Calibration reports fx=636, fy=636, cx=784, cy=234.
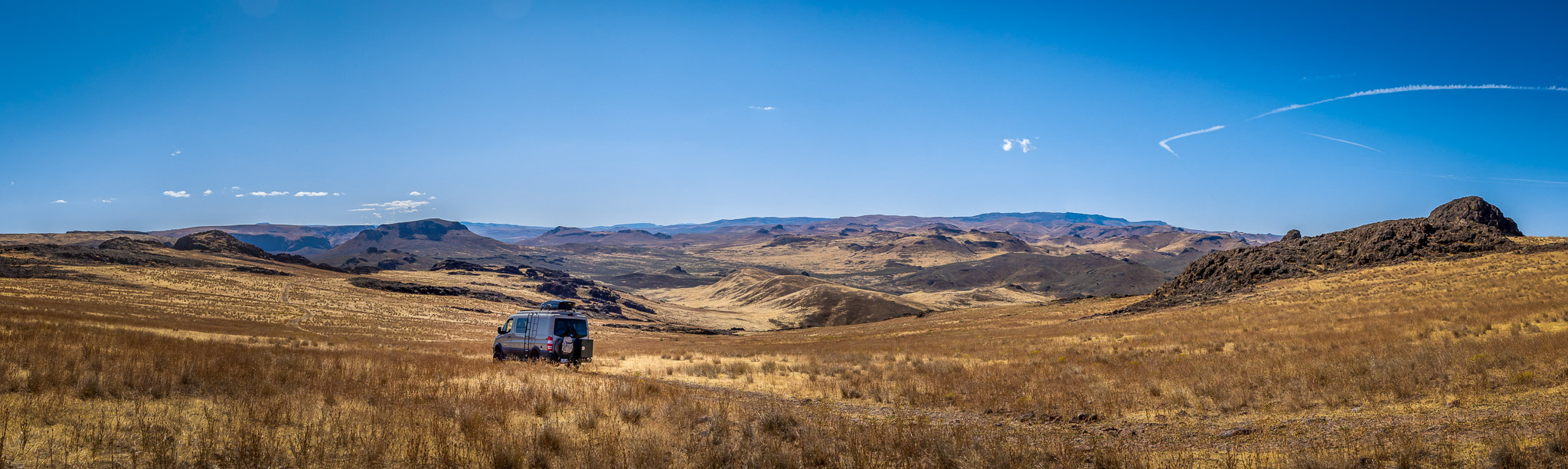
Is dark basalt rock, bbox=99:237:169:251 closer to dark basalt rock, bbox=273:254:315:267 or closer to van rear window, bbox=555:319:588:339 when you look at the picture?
dark basalt rock, bbox=273:254:315:267

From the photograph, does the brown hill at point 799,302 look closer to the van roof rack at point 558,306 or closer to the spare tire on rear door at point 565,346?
the van roof rack at point 558,306

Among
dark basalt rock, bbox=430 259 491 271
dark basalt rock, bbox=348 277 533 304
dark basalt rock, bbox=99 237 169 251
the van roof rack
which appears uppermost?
dark basalt rock, bbox=99 237 169 251

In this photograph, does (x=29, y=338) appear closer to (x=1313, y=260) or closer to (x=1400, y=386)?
(x=1400, y=386)

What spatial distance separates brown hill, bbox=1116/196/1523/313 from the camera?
44562 millimetres

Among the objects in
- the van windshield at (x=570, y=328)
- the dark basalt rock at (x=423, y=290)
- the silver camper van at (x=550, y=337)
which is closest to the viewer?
the silver camper van at (x=550, y=337)

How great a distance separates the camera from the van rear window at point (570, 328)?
19.7 m

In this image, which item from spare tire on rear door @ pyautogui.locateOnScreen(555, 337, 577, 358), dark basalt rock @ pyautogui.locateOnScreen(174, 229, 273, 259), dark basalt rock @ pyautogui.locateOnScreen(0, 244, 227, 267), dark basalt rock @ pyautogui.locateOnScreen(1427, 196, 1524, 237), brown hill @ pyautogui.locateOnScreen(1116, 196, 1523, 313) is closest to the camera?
spare tire on rear door @ pyautogui.locateOnScreen(555, 337, 577, 358)

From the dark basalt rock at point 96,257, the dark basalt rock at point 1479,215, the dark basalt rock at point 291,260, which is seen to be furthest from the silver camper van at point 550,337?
the dark basalt rock at point 291,260

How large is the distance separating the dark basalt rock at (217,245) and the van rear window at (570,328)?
113 metres

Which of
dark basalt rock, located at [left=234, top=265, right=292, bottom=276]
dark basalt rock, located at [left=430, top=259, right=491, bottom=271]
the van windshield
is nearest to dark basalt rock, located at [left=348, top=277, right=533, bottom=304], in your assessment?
dark basalt rock, located at [left=234, top=265, right=292, bottom=276]

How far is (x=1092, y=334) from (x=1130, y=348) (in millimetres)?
8488

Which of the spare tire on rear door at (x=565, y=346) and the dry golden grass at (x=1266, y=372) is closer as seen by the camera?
the dry golden grass at (x=1266, y=372)

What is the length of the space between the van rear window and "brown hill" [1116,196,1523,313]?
132 ft

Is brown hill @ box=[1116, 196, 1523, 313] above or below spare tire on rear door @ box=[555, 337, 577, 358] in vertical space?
above
